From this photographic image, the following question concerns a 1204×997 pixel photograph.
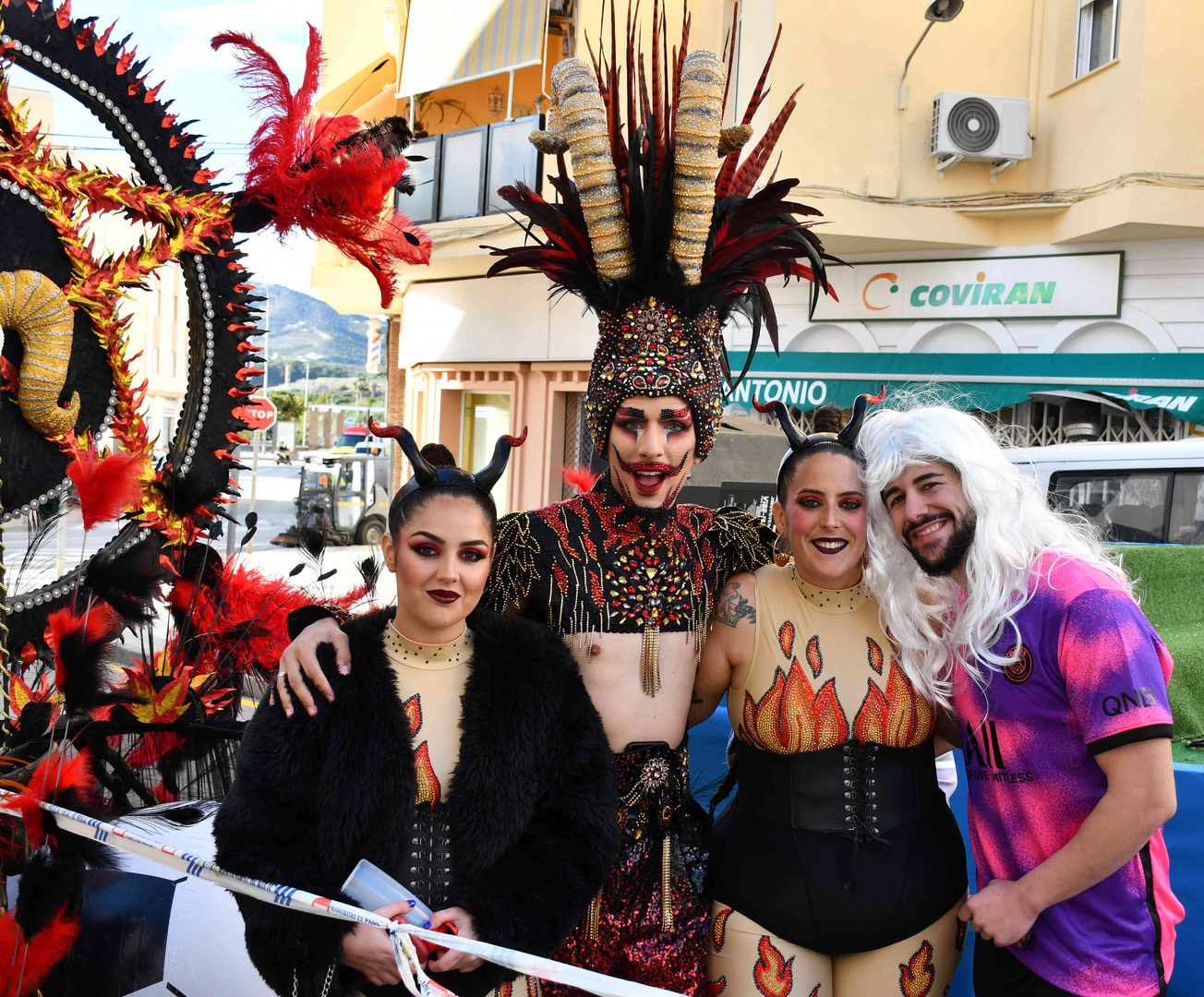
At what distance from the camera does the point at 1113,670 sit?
162cm

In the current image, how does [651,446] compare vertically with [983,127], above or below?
below

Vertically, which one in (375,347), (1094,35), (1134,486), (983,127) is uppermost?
(1094,35)

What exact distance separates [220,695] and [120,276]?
1273mm

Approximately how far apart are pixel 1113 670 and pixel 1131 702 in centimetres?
6

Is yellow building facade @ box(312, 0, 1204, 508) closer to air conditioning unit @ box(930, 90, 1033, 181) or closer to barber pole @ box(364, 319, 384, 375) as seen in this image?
air conditioning unit @ box(930, 90, 1033, 181)

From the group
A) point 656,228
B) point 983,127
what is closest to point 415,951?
point 656,228

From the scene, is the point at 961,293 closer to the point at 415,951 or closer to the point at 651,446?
the point at 651,446

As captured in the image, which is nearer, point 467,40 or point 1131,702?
point 1131,702

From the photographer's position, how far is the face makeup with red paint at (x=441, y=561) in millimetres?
1764

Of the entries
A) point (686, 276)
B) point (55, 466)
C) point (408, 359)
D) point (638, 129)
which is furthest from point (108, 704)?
point (408, 359)

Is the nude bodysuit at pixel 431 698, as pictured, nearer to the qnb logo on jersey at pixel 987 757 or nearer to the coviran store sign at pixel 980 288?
the qnb logo on jersey at pixel 987 757

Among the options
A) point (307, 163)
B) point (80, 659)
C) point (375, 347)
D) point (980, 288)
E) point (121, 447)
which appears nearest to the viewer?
point (80, 659)

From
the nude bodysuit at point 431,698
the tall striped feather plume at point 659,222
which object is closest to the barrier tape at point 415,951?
the nude bodysuit at point 431,698

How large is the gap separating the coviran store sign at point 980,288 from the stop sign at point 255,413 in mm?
6775
